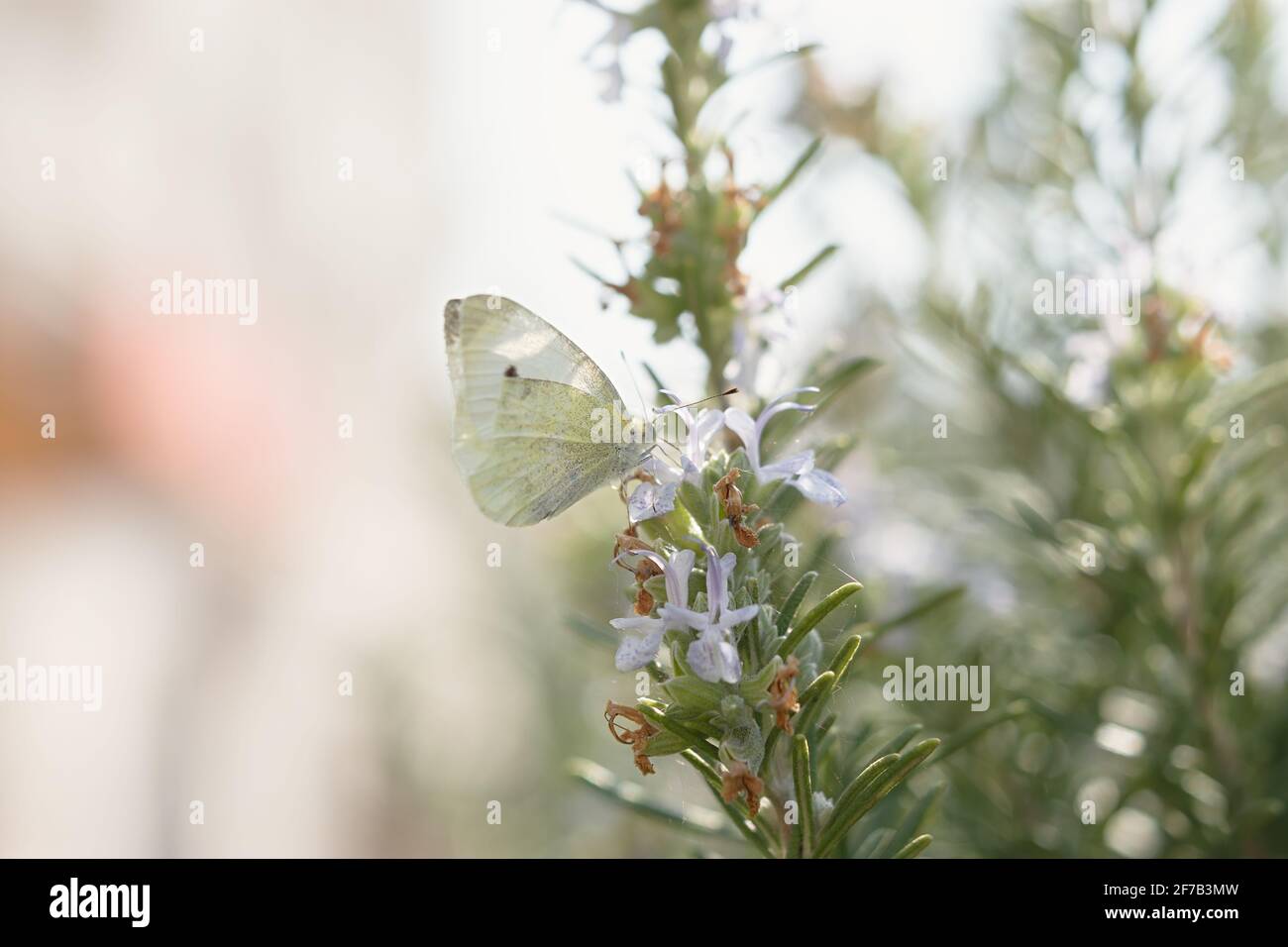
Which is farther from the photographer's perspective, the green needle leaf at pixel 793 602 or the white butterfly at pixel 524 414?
the white butterfly at pixel 524 414

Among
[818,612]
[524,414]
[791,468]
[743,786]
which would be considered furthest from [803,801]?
[524,414]

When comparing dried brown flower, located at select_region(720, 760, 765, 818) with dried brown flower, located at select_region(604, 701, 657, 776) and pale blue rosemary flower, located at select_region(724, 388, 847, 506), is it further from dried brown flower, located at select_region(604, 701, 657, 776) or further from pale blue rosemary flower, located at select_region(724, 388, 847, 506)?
pale blue rosemary flower, located at select_region(724, 388, 847, 506)

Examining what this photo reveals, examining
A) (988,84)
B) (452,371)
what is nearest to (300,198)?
(988,84)

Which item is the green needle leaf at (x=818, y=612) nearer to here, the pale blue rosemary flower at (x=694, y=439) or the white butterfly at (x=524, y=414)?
the pale blue rosemary flower at (x=694, y=439)

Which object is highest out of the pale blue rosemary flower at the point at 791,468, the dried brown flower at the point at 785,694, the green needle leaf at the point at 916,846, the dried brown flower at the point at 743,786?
the pale blue rosemary flower at the point at 791,468

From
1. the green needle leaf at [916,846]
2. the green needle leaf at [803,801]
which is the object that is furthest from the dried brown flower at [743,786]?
the green needle leaf at [916,846]

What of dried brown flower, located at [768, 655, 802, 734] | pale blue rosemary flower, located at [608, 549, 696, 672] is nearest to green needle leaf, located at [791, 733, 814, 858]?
dried brown flower, located at [768, 655, 802, 734]

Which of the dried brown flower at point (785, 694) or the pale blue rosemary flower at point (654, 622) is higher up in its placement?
the pale blue rosemary flower at point (654, 622)

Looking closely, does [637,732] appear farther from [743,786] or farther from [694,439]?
[694,439]
